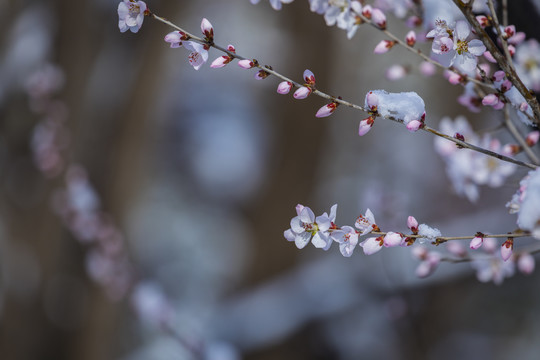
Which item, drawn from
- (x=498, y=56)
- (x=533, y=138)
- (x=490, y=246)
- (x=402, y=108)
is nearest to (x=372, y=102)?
(x=402, y=108)

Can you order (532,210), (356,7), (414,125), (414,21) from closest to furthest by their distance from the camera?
(532,210), (414,125), (356,7), (414,21)

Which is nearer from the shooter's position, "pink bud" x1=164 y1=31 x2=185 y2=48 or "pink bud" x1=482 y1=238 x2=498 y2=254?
"pink bud" x1=164 y1=31 x2=185 y2=48

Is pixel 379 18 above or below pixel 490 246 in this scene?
above

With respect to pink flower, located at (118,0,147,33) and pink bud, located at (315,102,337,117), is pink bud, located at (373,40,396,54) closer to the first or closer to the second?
pink bud, located at (315,102,337,117)

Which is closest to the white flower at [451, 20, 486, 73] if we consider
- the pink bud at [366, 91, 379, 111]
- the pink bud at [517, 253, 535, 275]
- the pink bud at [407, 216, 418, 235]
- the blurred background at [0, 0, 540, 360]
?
the pink bud at [366, 91, 379, 111]

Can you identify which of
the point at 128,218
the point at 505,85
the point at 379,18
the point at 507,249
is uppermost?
the point at 128,218

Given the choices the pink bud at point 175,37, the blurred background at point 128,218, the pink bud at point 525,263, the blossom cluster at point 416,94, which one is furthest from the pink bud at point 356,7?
the blurred background at point 128,218

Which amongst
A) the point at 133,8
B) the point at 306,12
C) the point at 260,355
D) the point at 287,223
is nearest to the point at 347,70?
the point at 306,12

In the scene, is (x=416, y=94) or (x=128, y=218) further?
(x=128, y=218)

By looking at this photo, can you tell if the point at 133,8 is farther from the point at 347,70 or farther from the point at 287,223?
the point at 347,70

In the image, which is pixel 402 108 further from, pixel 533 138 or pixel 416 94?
pixel 533 138

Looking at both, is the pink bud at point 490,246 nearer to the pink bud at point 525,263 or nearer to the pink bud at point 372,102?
the pink bud at point 525,263

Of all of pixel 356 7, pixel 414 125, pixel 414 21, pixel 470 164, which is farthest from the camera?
pixel 470 164
